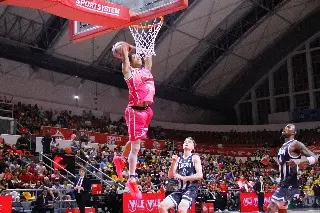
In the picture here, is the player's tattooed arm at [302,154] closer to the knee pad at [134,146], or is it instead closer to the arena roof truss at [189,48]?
the knee pad at [134,146]

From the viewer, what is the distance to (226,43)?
35094mm

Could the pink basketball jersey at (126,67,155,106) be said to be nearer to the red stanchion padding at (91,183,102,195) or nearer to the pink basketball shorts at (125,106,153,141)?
the pink basketball shorts at (125,106,153,141)

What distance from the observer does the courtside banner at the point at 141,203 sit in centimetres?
1430

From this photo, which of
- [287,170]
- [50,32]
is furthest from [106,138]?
[287,170]

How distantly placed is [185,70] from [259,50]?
682 centimetres

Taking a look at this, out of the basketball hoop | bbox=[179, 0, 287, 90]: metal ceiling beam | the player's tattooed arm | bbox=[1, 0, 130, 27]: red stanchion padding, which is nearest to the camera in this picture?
the player's tattooed arm

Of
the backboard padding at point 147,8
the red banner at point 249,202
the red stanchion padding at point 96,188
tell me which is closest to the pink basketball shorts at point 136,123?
the backboard padding at point 147,8

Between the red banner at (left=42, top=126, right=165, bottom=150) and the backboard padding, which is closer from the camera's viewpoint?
the backboard padding

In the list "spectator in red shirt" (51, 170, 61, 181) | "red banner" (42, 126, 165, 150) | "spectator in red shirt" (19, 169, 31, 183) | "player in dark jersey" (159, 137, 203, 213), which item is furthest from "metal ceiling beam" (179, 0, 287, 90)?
"player in dark jersey" (159, 137, 203, 213)

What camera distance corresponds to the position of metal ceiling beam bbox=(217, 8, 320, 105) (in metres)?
37.5

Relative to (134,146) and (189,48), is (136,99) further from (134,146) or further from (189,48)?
(189,48)

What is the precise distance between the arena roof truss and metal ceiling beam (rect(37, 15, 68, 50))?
0.18 ft

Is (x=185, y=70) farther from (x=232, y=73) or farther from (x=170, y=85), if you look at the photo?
(x=232, y=73)

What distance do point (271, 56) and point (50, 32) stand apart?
67.2 feet
